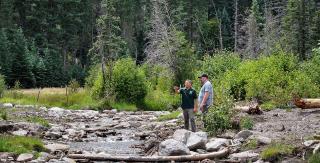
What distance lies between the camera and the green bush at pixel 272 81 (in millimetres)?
28188

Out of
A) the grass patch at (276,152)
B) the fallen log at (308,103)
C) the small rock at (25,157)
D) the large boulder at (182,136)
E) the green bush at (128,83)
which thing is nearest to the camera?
the grass patch at (276,152)

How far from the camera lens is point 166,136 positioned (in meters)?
20.8

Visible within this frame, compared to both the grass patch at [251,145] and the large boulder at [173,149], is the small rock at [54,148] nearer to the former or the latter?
the large boulder at [173,149]

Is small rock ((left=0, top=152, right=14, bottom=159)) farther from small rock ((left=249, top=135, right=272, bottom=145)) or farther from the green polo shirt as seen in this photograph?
small rock ((left=249, top=135, right=272, bottom=145))

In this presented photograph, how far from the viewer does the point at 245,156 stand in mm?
15211

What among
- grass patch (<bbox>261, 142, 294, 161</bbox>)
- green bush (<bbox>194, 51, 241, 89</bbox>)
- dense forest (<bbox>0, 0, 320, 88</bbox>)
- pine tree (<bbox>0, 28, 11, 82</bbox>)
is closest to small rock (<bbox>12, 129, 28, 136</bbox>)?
grass patch (<bbox>261, 142, 294, 161</bbox>)

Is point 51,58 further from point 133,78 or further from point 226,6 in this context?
point 226,6

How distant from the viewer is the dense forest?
148 ft

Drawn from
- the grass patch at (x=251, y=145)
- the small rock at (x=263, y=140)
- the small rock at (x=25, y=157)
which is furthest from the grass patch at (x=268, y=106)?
the small rock at (x=25, y=157)

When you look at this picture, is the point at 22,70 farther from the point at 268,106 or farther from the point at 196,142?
the point at 196,142

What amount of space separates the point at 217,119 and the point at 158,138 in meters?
2.57

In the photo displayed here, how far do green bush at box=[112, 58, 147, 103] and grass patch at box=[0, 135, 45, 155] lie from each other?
21533 millimetres

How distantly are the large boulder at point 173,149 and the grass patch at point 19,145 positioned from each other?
4.06 metres

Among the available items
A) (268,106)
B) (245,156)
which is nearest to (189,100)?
(245,156)
